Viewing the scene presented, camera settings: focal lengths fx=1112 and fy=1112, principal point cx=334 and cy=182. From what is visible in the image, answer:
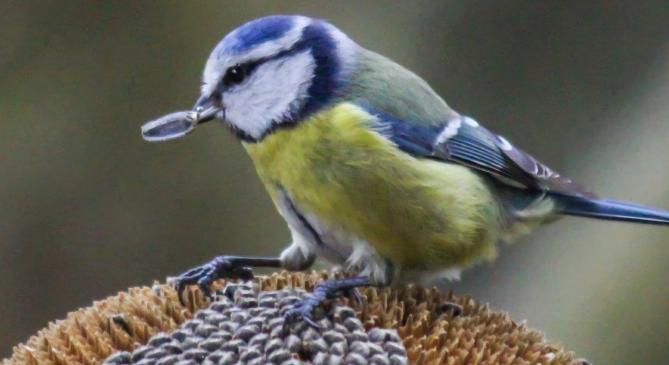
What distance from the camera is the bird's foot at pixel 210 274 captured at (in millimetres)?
1368

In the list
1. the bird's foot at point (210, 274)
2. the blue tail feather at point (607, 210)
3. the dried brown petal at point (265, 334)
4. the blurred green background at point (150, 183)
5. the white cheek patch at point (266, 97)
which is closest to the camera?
the dried brown petal at point (265, 334)

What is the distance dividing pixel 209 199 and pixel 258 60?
1518mm

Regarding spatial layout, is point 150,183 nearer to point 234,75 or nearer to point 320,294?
point 234,75

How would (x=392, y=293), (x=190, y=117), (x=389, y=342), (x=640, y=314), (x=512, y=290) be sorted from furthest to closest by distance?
(x=512, y=290) → (x=640, y=314) → (x=190, y=117) → (x=392, y=293) → (x=389, y=342)

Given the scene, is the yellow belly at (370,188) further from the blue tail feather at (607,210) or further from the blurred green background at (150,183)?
the blurred green background at (150,183)

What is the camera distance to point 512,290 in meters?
3.36

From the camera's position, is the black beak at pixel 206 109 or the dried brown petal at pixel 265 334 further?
the black beak at pixel 206 109

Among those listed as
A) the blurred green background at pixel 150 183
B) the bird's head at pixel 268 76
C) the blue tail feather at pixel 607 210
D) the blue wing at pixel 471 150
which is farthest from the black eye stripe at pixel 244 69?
the blurred green background at pixel 150 183

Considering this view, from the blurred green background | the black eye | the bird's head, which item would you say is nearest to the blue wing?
the bird's head

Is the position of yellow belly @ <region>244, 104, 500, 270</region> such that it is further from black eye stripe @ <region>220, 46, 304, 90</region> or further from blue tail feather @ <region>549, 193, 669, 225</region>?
blue tail feather @ <region>549, 193, 669, 225</region>

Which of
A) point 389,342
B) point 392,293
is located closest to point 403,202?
point 392,293

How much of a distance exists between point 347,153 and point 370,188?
6cm

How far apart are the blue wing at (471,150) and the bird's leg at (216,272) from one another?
29 cm

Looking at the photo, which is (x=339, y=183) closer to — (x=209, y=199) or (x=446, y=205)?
(x=446, y=205)
